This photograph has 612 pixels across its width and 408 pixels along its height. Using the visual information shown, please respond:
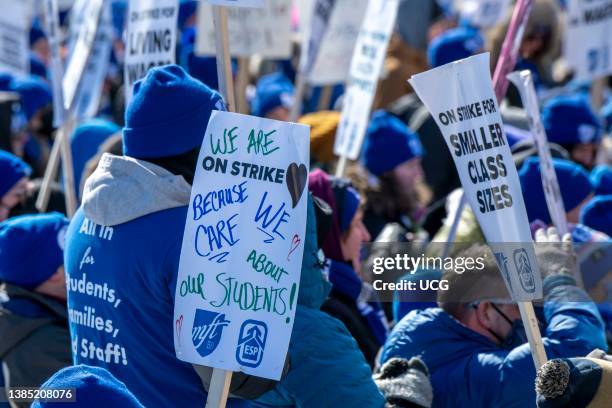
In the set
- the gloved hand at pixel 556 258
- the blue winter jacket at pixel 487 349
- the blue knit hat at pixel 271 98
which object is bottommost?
the blue knit hat at pixel 271 98

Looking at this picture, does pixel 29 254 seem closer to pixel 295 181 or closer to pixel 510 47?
pixel 295 181

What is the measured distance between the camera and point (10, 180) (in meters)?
5.94

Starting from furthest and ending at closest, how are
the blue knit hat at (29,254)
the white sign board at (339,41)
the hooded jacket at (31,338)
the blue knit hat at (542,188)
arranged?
the white sign board at (339,41) < the blue knit hat at (542,188) < the blue knit hat at (29,254) < the hooded jacket at (31,338)

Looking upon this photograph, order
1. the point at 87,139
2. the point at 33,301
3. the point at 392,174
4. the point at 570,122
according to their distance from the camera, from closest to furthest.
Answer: the point at 33,301
the point at 392,174
the point at 570,122
the point at 87,139

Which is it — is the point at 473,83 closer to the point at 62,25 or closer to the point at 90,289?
the point at 90,289

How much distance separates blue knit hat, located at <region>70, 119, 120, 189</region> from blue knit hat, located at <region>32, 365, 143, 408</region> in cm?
452

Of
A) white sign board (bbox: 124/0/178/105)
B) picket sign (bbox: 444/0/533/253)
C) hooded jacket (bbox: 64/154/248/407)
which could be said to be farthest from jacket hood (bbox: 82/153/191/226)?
white sign board (bbox: 124/0/178/105)

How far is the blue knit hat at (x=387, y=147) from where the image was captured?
6789 millimetres

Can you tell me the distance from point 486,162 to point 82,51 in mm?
3387

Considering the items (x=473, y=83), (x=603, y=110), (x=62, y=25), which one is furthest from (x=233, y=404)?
(x=62, y=25)

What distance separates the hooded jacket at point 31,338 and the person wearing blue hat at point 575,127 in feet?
11.3

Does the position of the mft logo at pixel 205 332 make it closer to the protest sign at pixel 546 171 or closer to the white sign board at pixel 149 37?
the protest sign at pixel 546 171

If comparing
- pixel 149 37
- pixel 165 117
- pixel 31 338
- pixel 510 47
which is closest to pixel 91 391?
pixel 165 117

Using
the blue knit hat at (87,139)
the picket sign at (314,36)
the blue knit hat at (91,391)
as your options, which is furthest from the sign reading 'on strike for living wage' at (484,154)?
the picket sign at (314,36)
